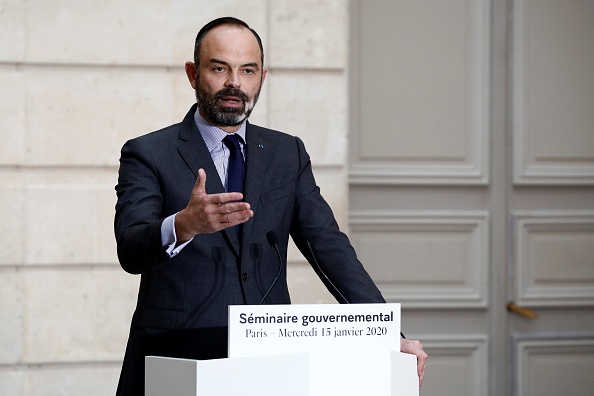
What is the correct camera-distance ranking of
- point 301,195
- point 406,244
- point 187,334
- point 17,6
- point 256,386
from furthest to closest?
point 406,244 → point 17,6 → point 301,195 → point 187,334 → point 256,386

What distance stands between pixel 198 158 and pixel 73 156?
224 cm

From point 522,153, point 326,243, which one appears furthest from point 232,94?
point 522,153

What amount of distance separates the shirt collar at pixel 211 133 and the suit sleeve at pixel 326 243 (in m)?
0.24

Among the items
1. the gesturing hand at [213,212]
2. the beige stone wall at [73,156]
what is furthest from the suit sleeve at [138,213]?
the beige stone wall at [73,156]

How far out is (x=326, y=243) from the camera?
2826 mm

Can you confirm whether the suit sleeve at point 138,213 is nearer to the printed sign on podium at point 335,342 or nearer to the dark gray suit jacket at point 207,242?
the dark gray suit jacket at point 207,242

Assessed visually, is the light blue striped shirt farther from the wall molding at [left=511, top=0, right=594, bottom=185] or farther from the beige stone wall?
the wall molding at [left=511, top=0, right=594, bottom=185]

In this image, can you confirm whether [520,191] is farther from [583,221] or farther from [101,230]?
[101,230]

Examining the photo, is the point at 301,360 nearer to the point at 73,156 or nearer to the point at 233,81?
the point at 233,81

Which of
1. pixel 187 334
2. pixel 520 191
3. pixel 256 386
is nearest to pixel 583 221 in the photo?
pixel 520 191

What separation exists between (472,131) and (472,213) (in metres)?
0.44

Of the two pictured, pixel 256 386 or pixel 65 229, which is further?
pixel 65 229

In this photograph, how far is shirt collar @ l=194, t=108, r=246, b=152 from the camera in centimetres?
282

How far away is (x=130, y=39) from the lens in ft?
15.9
